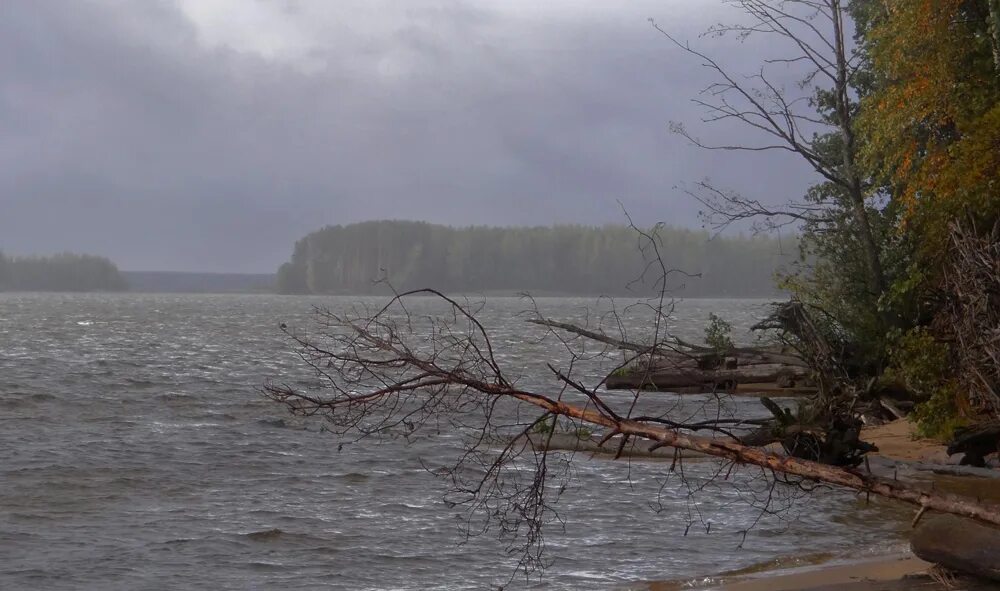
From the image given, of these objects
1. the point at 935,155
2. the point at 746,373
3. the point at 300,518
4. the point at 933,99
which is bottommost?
the point at 300,518

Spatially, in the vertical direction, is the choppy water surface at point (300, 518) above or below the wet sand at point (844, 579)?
below

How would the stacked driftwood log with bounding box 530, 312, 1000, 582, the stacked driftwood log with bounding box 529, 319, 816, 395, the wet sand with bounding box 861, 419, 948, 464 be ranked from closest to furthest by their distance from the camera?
the stacked driftwood log with bounding box 530, 312, 1000, 582
the wet sand with bounding box 861, 419, 948, 464
the stacked driftwood log with bounding box 529, 319, 816, 395

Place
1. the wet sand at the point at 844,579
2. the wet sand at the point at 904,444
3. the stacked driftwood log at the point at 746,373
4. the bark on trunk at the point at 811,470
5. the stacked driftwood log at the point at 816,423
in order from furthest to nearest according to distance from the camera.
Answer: the stacked driftwood log at the point at 746,373, the wet sand at the point at 904,444, the wet sand at the point at 844,579, the stacked driftwood log at the point at 816,423, the bark on trunk at the point at 811,470

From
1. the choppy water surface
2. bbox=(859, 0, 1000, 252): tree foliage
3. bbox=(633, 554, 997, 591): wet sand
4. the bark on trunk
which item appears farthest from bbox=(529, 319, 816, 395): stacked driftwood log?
the bark on trunk

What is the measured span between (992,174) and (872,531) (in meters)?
6.08

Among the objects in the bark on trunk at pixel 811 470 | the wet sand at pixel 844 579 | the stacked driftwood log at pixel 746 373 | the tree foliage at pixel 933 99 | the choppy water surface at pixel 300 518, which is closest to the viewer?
the bark on trunk at pixel 811 470

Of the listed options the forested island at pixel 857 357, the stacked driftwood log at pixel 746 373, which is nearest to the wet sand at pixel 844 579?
the forested island at pixel 857 357

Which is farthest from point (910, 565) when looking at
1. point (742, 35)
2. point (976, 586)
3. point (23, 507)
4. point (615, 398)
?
point (615, 398)

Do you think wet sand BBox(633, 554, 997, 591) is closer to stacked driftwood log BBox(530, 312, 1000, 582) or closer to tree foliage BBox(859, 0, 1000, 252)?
stacked driftwood log BBox(530, 312, 1000, 582)

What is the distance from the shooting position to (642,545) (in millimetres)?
12289

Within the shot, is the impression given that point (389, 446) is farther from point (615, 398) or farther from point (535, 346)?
point (535, 346)

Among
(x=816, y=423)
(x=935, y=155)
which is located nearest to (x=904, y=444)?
(x=816, y=423)

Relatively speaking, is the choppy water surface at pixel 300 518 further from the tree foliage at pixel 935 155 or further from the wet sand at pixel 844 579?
the tree foliage at pixel 935 155

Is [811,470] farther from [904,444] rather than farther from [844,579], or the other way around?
[904,444]
